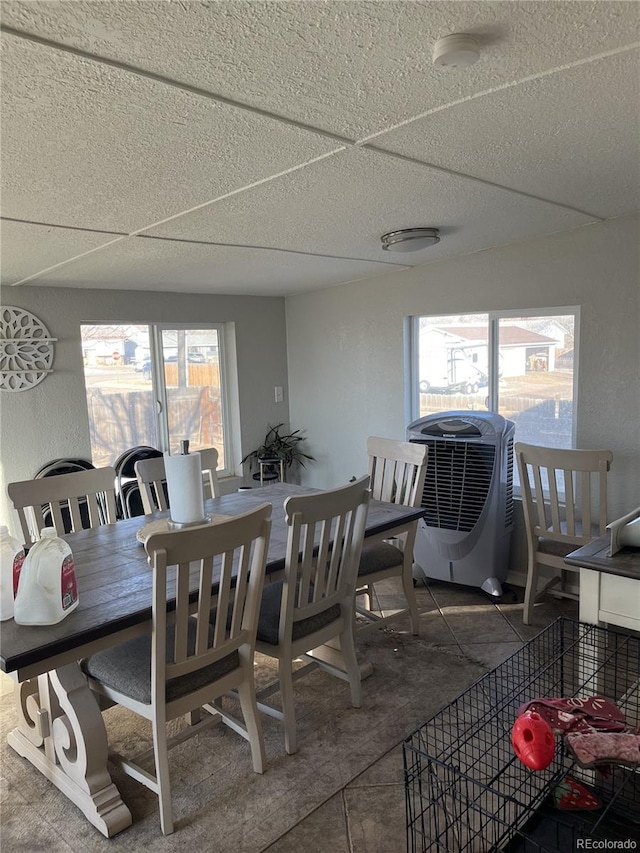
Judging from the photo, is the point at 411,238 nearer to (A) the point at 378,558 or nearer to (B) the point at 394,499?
(B) the point at 394,499

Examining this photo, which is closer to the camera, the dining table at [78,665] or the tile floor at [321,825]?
the dining table at [78,665]

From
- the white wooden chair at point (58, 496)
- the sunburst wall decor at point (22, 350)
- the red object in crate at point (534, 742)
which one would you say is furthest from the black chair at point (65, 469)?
the red object in crate at point (534, 742)

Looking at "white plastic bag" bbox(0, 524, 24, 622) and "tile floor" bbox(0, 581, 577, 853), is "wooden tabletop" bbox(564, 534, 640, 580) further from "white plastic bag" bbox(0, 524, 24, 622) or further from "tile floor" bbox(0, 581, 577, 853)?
"white plastic bag" bbox(0, 524, 24, 622)

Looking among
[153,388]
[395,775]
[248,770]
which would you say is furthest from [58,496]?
[395,775]

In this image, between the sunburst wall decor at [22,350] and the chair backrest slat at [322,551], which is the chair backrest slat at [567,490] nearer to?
the chair backrest slat at [322,551]

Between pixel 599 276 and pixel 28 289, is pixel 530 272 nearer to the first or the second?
pixel 599 276

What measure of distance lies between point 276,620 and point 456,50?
6.45ft

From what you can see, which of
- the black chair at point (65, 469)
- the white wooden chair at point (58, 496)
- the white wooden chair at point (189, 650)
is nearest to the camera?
the white wooden chair at point (189, 650)

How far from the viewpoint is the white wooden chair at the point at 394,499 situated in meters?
3.08

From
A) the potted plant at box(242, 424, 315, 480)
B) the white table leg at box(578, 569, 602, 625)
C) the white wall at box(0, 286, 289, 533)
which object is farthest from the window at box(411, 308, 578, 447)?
the white table leg at box(578, 569, 602, 625)

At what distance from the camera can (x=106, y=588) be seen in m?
2.15

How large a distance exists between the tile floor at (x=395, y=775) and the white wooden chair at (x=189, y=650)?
337 millimetres

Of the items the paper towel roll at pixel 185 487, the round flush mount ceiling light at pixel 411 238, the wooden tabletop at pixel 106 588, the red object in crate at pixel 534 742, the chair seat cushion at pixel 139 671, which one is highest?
the round flush mount ceiling light at pixel 411 238

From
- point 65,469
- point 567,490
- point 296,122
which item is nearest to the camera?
point 296,122
